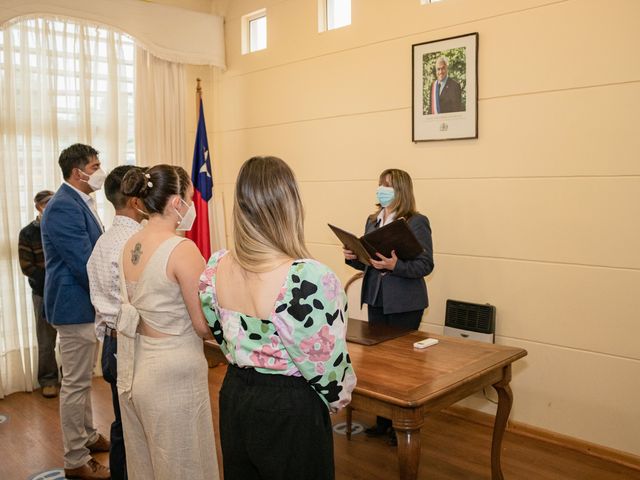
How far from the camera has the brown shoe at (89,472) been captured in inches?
114

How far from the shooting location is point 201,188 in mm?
5055

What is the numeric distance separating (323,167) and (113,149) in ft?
5.55

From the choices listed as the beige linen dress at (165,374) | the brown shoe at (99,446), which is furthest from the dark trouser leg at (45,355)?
the beige linen dress at (165,374)

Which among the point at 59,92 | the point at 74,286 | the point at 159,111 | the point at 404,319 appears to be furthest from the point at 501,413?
the point at 59,92

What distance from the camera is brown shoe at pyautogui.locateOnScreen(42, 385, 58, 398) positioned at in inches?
164

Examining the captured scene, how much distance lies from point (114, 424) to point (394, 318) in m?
1.57

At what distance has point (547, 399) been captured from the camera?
335 cm

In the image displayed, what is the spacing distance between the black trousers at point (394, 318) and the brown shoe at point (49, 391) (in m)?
2.34

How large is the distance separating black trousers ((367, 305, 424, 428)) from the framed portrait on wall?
113cm

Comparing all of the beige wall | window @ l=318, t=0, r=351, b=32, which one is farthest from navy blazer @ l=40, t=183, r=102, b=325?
window @ l=318, t=0, r=351, b=32

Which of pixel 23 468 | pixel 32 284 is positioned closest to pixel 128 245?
pixel 23 468

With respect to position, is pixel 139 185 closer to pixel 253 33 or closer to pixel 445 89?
pixel 445 89

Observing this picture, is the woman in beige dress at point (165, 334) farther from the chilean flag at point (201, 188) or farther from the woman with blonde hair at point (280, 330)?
the chilean flag at point (201, 188)

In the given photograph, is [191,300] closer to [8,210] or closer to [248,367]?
[248,367]
